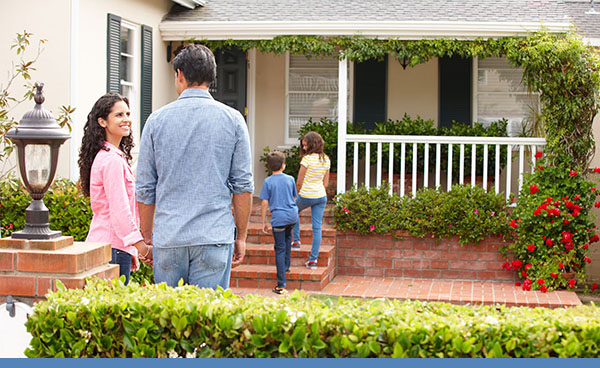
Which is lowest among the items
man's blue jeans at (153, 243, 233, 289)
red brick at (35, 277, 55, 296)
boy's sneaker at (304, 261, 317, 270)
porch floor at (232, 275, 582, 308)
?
porch floor at (232, 275, 582, 308)

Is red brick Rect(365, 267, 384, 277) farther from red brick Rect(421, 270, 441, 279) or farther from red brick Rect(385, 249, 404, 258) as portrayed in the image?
red brick Rect(421, 270, 441, 279)

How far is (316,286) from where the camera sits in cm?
863

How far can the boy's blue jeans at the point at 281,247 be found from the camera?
8203 mm

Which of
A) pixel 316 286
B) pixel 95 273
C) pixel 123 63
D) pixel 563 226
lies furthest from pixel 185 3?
pixel 95 273

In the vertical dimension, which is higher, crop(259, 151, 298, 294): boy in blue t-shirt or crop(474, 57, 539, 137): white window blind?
crop(474, 57, 539, 137): white window blind

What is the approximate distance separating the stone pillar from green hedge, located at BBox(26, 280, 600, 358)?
31cm

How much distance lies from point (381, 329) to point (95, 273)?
157 centimetres

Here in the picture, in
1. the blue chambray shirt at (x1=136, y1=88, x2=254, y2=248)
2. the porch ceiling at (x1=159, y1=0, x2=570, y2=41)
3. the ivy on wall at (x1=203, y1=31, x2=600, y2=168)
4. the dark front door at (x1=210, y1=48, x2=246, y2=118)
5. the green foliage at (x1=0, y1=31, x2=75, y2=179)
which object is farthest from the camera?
the dark front door at (x1=210, y1=48, x2=246, y2=118)

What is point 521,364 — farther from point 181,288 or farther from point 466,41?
point 466,41

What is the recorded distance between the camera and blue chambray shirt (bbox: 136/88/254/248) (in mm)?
3748

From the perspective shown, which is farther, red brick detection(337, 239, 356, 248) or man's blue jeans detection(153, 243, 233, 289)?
red brick detection(337, 239, 356, 248)

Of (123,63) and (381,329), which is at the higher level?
(123,63)

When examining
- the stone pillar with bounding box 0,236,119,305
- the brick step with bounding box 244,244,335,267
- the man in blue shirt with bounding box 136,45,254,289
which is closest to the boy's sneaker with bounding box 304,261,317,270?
the brick step with bounding box 244,244,335,267

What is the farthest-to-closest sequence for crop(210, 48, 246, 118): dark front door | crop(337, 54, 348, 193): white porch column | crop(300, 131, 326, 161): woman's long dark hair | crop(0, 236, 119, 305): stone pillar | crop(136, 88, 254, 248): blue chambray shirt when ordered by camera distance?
crop(210, 48, 246, 118): dark front door, crop(337, 54, 348, 193): white porch column, crop(300, 131, 326, 161): woman's long dark hair, crop(136, 88, 254, 248): blue chambray shirt, crop(0, 236, 119, 305): stone pillar
